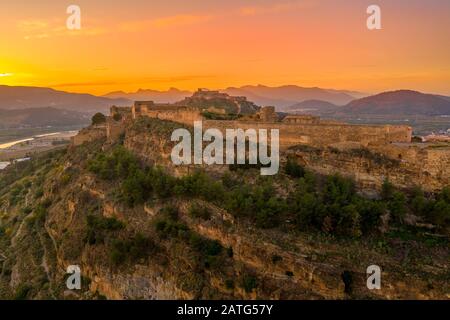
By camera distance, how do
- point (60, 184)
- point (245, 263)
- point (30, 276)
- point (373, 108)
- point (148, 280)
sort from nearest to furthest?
point (245, 263)
point (148, 280)
point (30, 276)
point (60, 184)
point (373, 108)

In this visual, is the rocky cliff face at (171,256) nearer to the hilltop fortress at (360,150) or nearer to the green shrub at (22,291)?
the green shrub at (22,291)

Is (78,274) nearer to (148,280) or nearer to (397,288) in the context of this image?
(148,280)

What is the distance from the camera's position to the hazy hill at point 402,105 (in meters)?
154

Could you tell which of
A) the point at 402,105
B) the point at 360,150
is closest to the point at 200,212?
the point at 360,150

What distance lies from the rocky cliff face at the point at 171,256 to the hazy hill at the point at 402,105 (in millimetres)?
138209

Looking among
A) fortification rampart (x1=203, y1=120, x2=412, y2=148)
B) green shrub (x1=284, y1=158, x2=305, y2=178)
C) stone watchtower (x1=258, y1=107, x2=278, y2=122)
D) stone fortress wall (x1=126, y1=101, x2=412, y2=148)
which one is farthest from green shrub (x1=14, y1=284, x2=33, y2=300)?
stone watchtower (x1=258, y1=107, x2=278, y2=122)

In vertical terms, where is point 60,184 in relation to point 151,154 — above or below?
below

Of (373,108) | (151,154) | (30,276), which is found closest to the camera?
(30,276)

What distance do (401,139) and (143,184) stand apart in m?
17.6

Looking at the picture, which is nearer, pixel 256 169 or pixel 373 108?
A: pixel 256 169

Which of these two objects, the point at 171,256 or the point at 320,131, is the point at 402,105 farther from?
the point at 171,256

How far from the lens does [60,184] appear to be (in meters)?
41.6

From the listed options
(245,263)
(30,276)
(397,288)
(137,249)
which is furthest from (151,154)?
(397,288)

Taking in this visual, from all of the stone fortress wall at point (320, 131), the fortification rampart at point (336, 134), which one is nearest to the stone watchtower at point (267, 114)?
the stone fortress wall at point (320, 131)
